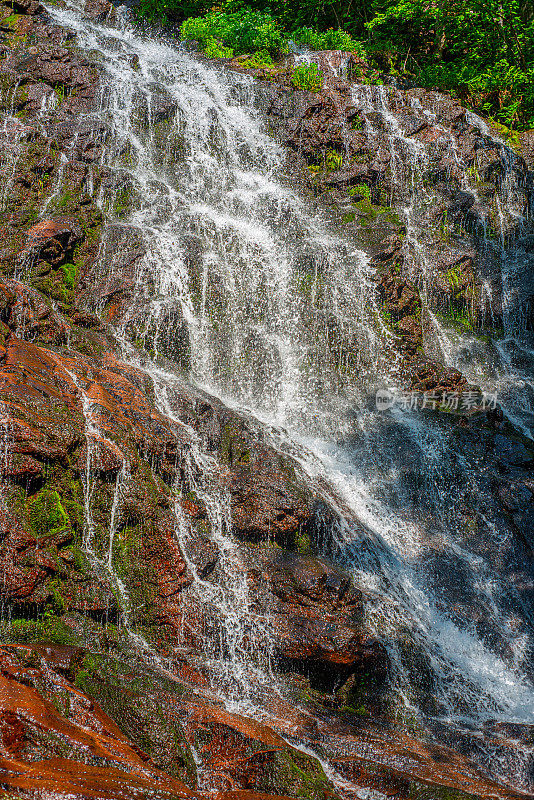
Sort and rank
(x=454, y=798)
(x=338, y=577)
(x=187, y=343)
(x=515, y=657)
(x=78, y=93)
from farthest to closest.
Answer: (x=78, y=93) < (x=187, y=343) < (x=515, y=657) < (x=338, y=577) < (x=454, y=798)

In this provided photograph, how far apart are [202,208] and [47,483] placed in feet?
26.0

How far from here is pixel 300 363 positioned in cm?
1122

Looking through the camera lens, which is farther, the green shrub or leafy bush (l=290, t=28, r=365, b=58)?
leafy bush (l=290, t=28, r=365, b=58)

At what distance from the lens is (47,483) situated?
6363mm

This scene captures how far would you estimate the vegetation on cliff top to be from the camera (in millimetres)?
16922

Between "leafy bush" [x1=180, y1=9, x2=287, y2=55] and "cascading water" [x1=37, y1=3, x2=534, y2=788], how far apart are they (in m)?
1.05

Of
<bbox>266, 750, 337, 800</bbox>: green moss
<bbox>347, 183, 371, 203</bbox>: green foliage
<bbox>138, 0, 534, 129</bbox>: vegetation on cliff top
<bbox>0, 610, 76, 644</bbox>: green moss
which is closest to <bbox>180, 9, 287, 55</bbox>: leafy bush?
<bbox>138, 0, 534, 129</bbox>: vegetation on cliff top

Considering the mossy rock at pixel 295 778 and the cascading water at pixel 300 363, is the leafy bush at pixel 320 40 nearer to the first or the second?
the cascading water at pixel 300 363

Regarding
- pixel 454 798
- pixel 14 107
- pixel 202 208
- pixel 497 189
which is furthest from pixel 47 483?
pixel 497 189

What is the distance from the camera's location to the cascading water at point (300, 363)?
277 inches

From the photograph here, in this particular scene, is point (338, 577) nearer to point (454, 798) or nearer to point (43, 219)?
point (454, 798)

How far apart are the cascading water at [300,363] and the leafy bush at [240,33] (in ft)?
3.45

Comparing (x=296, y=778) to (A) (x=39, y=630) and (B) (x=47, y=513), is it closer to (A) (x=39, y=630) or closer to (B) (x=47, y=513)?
(A) (x=39, y=630)

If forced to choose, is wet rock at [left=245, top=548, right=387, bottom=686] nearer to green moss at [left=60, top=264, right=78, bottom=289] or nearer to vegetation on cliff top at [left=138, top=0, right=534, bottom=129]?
green moss at [left=60, top=264, right=78, bottom=289]
